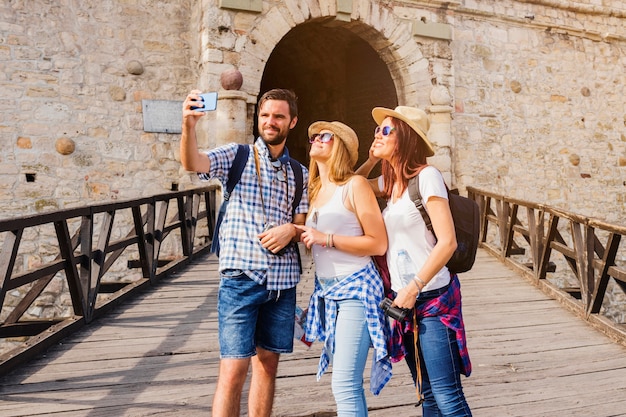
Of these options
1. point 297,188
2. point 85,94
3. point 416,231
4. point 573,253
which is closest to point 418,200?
Answer: point 416,231

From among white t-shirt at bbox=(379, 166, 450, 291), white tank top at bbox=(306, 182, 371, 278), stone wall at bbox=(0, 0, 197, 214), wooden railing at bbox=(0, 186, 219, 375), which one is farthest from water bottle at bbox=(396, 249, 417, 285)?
stone wall at bbox=(0, 0, 197, 214)

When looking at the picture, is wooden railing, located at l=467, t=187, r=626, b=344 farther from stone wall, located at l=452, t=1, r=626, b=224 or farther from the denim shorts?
the denim shorts

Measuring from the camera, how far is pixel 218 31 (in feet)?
19.1

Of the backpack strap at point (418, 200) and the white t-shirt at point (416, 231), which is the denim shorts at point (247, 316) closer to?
the white t-shirt at point (416, 231)

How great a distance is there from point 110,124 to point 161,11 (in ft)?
5.49

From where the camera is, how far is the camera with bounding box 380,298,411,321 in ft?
5.00

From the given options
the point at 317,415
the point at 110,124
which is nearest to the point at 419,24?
the point at 110,124

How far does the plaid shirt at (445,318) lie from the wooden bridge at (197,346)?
2.71ft

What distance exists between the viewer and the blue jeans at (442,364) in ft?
5.08

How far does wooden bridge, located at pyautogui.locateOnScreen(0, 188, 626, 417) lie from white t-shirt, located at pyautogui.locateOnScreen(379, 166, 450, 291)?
3.23ft

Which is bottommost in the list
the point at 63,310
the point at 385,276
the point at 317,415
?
the point at 63,310

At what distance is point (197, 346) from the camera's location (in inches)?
122

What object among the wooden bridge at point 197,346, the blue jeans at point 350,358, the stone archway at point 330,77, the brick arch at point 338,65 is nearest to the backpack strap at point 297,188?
the blue jeans at point 350,358

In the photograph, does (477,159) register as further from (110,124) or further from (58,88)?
(58,88)
